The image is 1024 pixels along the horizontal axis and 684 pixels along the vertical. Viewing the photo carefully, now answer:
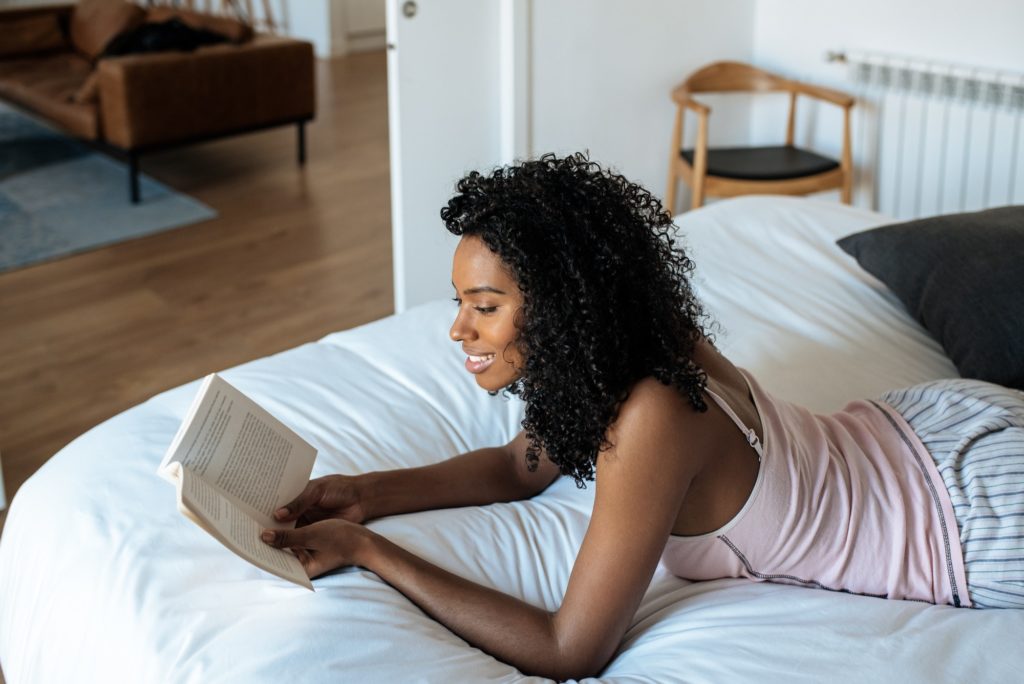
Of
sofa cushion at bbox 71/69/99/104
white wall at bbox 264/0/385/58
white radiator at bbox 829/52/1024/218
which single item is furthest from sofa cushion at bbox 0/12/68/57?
white radiator at bbox 829/52/1024/218

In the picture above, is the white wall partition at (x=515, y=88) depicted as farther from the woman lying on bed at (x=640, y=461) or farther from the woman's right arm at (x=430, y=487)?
the woman lying on bed at (x=640, y=461)

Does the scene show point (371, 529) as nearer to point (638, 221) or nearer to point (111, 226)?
point (638, 221)

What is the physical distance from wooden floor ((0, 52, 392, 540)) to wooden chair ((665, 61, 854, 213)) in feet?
3.54

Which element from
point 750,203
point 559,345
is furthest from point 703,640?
point 750,203

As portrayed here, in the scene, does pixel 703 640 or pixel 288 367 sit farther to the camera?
pixel 288 367

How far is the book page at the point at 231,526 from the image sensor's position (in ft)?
3.62

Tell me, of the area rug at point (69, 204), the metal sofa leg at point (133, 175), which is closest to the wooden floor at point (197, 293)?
the area rug at point (69, 204)

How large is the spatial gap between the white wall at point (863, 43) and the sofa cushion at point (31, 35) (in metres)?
3.64

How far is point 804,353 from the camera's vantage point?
6.40 ft

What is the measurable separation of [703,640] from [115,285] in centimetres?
288

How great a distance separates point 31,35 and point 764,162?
3903 mm

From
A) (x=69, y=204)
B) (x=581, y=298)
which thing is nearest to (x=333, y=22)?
(x=69, y=204)

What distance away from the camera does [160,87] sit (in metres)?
4.31

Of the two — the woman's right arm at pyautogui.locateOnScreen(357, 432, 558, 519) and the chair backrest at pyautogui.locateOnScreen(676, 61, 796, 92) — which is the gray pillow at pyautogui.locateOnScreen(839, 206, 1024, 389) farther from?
the chair backrest at pyautogui.locateOnScreen(676, 61, 796, 92)
